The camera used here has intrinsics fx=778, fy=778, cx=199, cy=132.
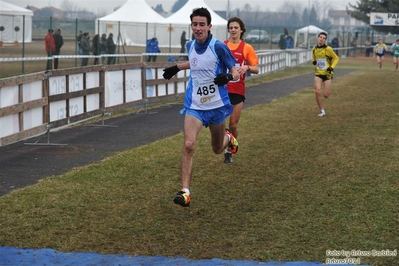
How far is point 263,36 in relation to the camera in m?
68.3

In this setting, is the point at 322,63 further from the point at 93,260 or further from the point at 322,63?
the point at 93,260

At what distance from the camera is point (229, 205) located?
8.40 metres

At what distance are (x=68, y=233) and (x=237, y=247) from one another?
1587 millimetres

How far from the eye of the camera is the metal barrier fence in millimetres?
11600

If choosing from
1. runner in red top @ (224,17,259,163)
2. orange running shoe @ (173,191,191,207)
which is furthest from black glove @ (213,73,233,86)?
runner in red top @ (224,17,259,163)

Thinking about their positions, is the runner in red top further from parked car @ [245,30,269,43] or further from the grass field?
parked car @ [245,30,269,43]

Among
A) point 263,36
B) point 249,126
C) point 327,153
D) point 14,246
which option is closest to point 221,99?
point 14,246

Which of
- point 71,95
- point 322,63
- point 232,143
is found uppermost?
point 322,63

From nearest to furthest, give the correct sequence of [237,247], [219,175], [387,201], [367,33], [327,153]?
1. [237,247]
2. [387,201]
3. [219,175]
4. [327,153]
5. [367,33]

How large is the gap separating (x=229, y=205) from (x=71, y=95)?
6.19 metres

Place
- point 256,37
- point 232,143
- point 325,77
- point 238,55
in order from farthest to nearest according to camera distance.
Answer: point 256,37 → point 325,77 → point 238,55 → point 232,143

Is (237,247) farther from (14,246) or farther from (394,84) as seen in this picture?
(394,84)

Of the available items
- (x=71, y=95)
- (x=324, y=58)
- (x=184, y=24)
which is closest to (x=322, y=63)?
(x=324, y=58)

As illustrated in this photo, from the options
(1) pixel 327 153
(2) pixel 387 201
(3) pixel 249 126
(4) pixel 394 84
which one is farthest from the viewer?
(4) pixel 394 84
